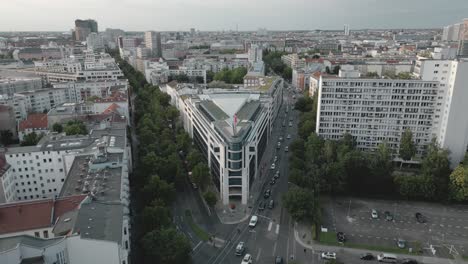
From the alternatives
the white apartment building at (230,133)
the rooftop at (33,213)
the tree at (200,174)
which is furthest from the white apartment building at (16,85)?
the rooftop at (33,213)

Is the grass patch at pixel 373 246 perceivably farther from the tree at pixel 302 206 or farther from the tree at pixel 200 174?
the tree at pixel 200 174

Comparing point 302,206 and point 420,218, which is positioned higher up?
point 302,206

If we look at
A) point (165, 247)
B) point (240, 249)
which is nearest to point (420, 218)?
point (240, 249)

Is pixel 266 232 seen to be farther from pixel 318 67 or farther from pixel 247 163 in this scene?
pixel 318 67

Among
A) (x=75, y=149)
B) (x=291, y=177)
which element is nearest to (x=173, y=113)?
(x=75, y=149)

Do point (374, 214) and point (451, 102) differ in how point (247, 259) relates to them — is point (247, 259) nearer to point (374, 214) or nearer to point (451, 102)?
point (374, 214)
